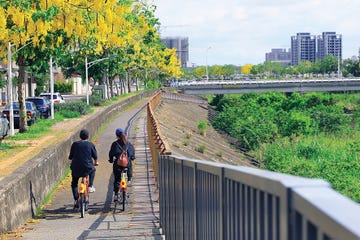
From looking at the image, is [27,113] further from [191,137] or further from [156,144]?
[156,144]

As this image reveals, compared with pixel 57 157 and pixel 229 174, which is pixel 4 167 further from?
pixel 229 174

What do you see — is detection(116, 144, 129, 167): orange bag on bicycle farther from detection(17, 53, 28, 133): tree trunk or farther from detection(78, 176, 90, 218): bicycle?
detection(17, 53, 28, 133): tree trunk

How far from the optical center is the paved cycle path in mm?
11105

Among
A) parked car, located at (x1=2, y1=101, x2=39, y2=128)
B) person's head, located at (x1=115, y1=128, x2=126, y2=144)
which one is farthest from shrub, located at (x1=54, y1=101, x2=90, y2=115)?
person's head, located at (x1=115, y1=128, x2=126, y2=144)

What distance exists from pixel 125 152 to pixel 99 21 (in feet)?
25.9

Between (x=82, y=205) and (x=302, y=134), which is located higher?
(x=82, y=205)

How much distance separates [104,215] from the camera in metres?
13.9

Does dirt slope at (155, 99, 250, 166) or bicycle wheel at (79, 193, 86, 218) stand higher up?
bicycle wheel at (79, 193, 86, 218)

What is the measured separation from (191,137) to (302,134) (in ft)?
A: 69.9

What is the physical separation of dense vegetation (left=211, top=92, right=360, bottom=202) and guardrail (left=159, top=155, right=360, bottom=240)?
28768mm

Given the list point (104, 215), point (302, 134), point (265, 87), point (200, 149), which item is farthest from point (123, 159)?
point (265, 87)

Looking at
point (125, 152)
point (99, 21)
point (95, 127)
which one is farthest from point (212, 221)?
point (95, 127)

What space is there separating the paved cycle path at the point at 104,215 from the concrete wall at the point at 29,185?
29cm

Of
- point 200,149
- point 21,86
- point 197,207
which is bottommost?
point 200,149
